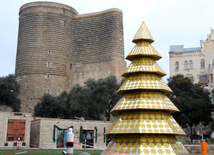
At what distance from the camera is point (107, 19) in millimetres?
57969

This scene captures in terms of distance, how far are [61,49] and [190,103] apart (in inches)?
1197

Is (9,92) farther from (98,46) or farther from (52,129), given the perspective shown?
(52,129)

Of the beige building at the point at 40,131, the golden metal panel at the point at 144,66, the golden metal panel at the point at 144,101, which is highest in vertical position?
the golden metal panel at the point at 144,66

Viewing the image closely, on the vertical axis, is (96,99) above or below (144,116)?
above

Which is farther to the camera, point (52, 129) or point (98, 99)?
point (98, 99)

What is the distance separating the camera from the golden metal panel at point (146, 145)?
1143 cm

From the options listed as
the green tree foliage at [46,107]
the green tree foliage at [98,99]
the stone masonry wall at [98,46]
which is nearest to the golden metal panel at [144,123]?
the green tree foliage at [98,99]

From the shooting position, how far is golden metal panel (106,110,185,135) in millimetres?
11547

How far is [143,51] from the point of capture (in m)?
13.3

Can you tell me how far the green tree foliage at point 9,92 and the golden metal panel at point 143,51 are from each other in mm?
36869

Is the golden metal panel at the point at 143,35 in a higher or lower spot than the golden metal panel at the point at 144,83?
higher

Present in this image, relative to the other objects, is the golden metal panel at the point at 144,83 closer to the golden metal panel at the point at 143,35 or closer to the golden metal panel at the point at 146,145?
the golden metal panel at the point at 143,35

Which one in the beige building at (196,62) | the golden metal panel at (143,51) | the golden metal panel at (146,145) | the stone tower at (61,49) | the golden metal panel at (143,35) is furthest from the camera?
the beige building at (196,62)

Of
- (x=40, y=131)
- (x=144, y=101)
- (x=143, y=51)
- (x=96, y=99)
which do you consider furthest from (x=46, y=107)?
(x=144, y=101)
